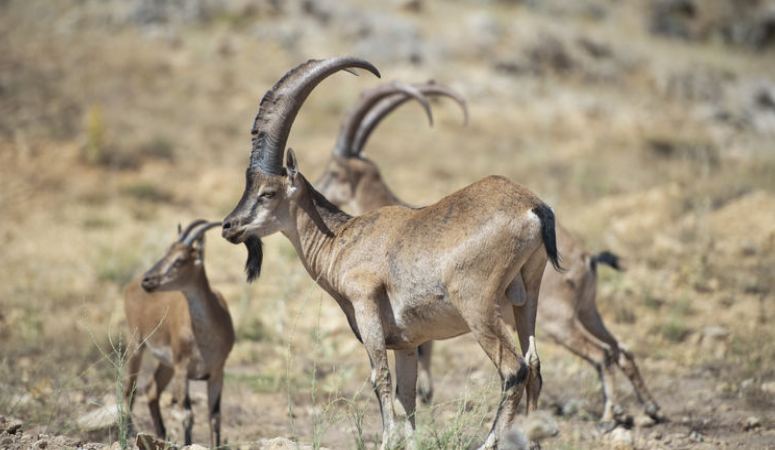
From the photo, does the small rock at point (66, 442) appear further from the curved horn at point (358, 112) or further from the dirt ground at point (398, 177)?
the curved horn at point (358, 112)

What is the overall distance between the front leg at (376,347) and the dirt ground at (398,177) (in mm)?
284

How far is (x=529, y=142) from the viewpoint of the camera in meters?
16.9

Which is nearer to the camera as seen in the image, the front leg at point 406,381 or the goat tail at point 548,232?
the goat tail at point 548,232

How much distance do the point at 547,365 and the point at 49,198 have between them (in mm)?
9792

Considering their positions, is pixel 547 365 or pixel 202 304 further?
pixel 547 365

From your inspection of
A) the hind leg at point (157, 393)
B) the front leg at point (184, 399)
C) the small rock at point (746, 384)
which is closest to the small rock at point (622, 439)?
the small rock at point (746, 384)

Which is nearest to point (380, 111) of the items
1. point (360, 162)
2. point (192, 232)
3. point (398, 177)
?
point (360, 162)

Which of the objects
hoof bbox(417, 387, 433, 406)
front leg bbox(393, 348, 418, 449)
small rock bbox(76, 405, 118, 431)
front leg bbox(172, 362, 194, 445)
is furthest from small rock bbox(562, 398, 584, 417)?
small rock bbox(76, 405, 118, 431)

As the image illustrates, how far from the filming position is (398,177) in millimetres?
15359

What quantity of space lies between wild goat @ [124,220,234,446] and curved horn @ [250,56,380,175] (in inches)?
61.9

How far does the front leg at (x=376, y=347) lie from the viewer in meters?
4.77

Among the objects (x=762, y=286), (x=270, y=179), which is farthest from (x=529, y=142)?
(x=270, y=179)

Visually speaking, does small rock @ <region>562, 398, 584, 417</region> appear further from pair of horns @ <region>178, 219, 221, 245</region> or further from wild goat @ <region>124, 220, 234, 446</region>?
pair of horns @ <region>178, 219, 221, 245</region>

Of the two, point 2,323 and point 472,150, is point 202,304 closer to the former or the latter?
point 2,323
